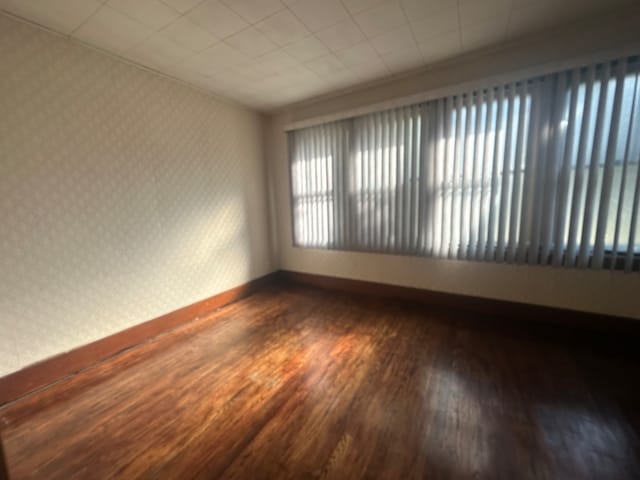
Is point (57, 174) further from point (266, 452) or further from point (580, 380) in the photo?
point (580, 380)

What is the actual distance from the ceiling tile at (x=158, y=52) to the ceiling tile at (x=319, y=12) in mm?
1087

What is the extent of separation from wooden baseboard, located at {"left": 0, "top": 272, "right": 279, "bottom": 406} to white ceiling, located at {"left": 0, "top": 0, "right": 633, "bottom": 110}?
97.4 inches

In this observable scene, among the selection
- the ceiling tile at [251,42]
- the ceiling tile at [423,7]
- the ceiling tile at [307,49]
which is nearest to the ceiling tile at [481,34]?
the ceiling tile at [423,7]

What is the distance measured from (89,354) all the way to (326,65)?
3437 millimetres

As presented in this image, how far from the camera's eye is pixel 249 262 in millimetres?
3633

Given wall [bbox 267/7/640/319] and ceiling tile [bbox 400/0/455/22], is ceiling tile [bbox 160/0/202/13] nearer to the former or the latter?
ceiling tile [bbox 400/0/455/22]

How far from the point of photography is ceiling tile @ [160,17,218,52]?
187 centimetres

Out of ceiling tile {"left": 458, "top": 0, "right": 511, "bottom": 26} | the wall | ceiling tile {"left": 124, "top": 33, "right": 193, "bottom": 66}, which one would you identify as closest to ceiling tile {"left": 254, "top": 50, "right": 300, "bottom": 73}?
ceiling tile {"left": 124, "top": 33, "right": 193, "bottom": 66}

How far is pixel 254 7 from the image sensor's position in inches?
68.5

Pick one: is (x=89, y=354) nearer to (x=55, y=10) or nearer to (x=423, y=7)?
(x=55, y=10)

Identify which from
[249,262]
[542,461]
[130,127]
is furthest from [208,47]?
[542,461]

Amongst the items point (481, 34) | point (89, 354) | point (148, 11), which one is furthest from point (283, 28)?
point (89, 354)

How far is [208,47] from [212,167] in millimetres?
1248

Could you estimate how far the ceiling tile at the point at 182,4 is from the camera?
5.44ft
